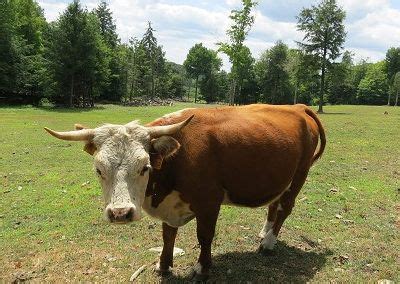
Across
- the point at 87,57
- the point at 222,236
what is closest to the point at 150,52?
the point at 87,57

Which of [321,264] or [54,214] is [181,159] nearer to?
[321,264]

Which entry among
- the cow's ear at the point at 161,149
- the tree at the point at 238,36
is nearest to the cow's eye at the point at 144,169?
the cow's ear at the point at 161,149

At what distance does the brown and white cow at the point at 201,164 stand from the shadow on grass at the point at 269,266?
0.94ft

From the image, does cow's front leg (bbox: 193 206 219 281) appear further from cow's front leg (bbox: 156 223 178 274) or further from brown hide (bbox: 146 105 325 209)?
cow's front leg (bbox: 156 223 178 274)

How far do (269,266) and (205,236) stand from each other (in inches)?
60.4

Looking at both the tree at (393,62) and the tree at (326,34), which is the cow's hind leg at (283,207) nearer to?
the tree at (326,34)

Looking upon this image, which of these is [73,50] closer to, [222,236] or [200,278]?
[222,236]

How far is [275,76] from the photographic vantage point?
89875 millimetres

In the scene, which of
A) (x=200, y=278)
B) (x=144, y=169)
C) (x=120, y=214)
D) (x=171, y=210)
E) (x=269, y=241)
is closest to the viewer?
(x=120, y=214)

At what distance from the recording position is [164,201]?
237 inches

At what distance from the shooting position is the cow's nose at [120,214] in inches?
185

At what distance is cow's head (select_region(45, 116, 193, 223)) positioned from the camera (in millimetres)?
4848

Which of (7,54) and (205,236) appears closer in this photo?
(205,236)

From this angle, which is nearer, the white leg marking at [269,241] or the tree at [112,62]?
the white leg marking at [269,241]
